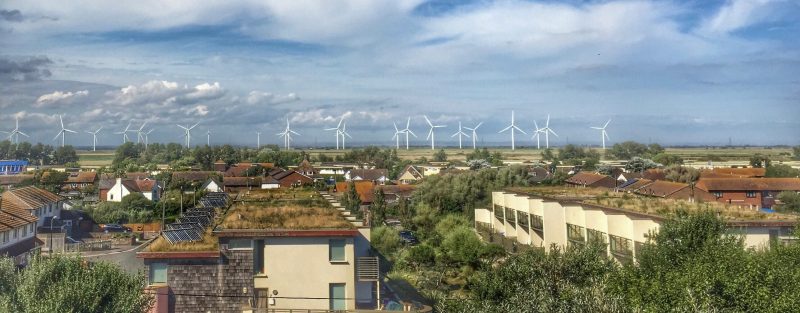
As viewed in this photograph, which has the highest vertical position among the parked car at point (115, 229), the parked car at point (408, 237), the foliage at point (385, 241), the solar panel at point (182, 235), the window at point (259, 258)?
the solar panel at point (182, 235)

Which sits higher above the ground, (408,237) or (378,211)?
(378,211)

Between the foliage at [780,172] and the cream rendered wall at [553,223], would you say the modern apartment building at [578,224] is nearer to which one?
the cream rendered wall at [553,223]

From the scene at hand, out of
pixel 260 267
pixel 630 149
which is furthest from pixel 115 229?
pixel 630 149

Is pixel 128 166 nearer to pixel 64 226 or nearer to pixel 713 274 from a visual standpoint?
pixel 64 226

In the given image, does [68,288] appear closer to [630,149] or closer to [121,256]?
[121,256]

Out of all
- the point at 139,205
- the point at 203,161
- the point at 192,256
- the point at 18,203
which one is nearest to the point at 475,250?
the point at 192,256

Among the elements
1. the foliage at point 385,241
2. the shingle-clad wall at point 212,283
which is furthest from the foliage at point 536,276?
the foliage at point 385,241
